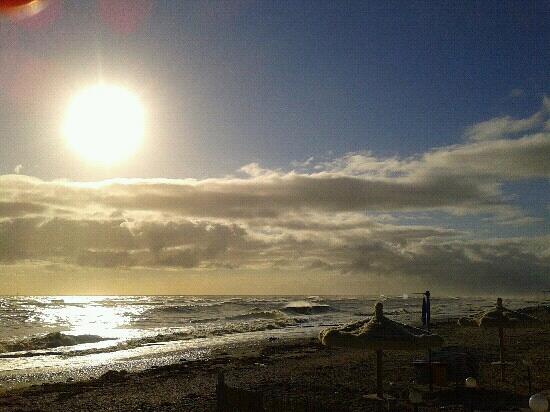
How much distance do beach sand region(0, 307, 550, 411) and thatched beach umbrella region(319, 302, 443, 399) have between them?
6.18 ft

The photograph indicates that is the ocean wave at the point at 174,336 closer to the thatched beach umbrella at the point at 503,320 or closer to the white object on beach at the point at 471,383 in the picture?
the thatched beach umbrella at the point at 503,320

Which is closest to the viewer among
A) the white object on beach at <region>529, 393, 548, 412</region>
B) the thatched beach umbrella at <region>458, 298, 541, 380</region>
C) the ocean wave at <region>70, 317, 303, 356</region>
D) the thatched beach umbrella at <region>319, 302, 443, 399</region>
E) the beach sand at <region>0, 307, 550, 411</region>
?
the white object on beach at <region>529, 393, 548, 412</region>

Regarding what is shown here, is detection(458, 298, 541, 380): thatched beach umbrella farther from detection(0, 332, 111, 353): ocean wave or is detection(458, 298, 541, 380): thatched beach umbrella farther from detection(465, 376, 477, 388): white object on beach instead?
detection(0, 332, 111, 353): ocean wave

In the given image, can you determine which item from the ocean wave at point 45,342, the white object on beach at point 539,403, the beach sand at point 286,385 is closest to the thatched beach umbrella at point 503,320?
the beach sand at point 286,385

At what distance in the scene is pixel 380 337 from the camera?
12562 mm

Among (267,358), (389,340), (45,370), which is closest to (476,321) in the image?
(389,340)

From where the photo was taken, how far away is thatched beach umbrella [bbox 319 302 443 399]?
40.8 ft

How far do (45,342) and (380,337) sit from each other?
1243 inches

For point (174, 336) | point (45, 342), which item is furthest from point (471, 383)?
point (45, 342)

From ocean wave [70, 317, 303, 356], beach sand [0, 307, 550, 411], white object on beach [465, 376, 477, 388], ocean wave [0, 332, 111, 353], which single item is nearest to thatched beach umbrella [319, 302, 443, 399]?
beach sand [0, 307, 550, 411]

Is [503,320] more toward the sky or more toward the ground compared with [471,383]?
more toward the sky

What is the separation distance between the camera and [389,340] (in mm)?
12477

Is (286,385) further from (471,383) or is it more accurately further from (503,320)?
(503,320)

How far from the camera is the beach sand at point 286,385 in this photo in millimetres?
14438
